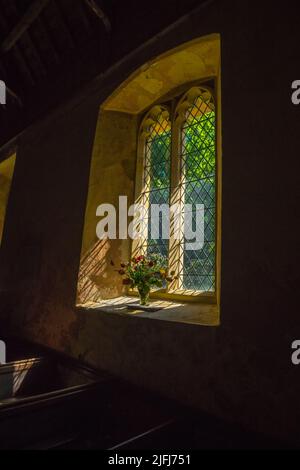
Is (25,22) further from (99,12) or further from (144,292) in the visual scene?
(144,292)

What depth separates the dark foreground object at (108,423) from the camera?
2.00 meters

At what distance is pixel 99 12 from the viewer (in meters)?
3.73

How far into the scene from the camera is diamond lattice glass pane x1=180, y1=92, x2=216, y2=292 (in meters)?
3.29

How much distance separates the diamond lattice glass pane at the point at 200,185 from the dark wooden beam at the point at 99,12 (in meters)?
1.49

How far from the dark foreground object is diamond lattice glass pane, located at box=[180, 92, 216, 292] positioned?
1.25m

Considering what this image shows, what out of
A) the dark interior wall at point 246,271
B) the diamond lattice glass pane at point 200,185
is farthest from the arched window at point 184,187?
the dark interior wall at point 246,271

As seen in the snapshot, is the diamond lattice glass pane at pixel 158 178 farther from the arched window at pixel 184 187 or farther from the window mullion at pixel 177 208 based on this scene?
the window mullion at pixel 177 208

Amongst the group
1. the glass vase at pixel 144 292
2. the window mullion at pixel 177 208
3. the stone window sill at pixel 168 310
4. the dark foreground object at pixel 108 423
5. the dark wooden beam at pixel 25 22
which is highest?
the dark wooden beam at pixel 25 22

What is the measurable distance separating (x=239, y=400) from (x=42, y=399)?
1389 mm

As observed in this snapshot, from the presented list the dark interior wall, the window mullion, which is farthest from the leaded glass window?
the dark interior wall

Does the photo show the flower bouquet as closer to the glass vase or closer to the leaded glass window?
the glass vase

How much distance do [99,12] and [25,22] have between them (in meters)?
1.13

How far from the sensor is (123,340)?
2967 mm
